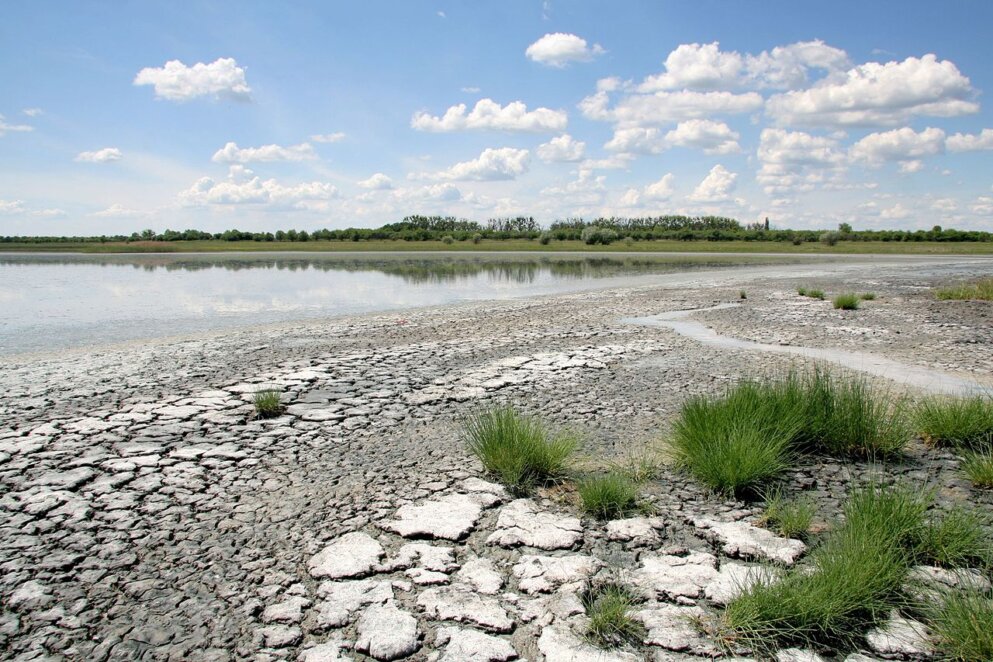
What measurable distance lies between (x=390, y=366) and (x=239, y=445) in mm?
3646

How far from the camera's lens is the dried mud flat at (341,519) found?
3.20 m

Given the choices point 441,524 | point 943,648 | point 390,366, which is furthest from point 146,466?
point 943,648

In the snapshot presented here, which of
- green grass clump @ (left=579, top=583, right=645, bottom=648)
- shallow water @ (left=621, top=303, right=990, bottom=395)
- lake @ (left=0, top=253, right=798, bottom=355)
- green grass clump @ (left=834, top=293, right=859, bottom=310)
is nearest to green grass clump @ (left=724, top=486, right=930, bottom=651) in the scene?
green grass clump @ (left=579, top=583, right=645, bottom=648)

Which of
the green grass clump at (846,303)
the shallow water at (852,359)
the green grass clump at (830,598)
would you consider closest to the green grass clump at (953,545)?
the green grass clump at (830,598)

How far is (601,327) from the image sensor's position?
13367 mm

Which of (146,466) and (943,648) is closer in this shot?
(943,648)

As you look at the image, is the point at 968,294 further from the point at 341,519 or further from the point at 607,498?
the point at 341,519

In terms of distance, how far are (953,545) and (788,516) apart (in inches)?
33.6

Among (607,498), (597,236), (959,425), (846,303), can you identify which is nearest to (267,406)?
(607,498)

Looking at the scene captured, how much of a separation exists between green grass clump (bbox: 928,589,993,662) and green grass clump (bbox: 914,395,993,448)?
2934mm

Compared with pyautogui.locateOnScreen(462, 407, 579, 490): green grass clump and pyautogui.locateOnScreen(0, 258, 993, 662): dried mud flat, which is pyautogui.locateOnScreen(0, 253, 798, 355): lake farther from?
pyautogui.locateOnScreen(462, 407, 579, 490): green grass clump

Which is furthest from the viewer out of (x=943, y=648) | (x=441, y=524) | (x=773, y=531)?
(x=441, y=524)

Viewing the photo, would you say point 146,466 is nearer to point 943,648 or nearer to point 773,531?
point 773,531

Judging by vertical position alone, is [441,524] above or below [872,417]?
below
